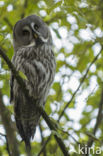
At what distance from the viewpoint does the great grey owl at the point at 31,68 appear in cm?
356

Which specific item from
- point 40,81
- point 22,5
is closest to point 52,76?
point 40,81

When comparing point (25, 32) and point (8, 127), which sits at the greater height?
point (25, 32)

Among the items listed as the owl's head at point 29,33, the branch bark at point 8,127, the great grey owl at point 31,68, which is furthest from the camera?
the branch bark at point 8,127

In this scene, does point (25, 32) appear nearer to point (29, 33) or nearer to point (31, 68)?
point (29, 33)

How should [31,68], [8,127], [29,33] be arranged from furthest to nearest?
[8,127], [29,33], [31,68]

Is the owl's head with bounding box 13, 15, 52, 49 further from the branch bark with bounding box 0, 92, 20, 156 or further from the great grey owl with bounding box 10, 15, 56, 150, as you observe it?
the branch bark with bounding box 0, 92, 20, 156

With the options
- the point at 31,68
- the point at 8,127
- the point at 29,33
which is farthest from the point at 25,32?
the point at 8,127

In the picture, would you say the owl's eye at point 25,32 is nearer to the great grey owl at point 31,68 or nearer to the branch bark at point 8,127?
the great grey owl at point 31,68

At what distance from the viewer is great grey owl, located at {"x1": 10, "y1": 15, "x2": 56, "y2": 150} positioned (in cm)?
356

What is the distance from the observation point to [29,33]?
3.94 metres

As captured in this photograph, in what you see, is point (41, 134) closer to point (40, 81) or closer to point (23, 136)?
point (23, 136)

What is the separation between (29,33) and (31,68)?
2.07 feet

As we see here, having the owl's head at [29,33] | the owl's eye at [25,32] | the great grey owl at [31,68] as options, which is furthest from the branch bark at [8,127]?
the owl's eye at [25,32]

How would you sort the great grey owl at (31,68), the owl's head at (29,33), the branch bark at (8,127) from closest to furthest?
1. the great grey owl at (31,68)
2. the owl's head at (29,33)
3. the branch bark at (8,127)
